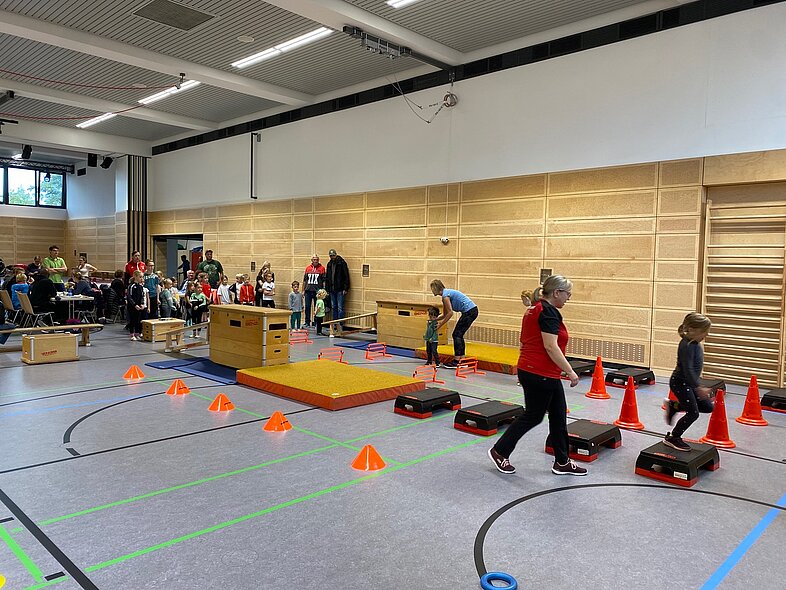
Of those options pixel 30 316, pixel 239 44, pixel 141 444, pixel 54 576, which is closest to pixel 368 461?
pixel 141 444

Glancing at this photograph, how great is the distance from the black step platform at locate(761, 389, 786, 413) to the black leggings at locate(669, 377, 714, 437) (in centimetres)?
306

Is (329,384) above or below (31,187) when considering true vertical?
below

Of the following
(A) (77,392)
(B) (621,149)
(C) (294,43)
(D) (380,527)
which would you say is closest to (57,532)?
(D) (380,527)

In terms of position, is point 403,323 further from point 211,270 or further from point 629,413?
point 211,270

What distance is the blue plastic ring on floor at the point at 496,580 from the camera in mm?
2879

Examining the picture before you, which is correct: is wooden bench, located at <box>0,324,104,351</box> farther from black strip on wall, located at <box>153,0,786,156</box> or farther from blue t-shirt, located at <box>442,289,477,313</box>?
black strip on wall, located at <box>153,0,786,156</box>

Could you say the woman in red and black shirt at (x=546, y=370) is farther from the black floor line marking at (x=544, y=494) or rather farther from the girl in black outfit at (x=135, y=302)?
the girl in black outfit at (x=135, y=302)

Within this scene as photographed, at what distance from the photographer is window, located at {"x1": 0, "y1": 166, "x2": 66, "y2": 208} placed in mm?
23125

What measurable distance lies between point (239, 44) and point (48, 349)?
667cm

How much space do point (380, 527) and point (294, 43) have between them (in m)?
9.95

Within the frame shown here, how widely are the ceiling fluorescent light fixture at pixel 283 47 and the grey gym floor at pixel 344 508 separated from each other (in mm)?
7418

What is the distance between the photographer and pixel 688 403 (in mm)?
4746

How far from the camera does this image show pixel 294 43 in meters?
11.0

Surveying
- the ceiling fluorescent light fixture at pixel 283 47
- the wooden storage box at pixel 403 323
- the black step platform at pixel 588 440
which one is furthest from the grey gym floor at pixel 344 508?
the ceiling fluorescent light fixture at pixel 283 47
